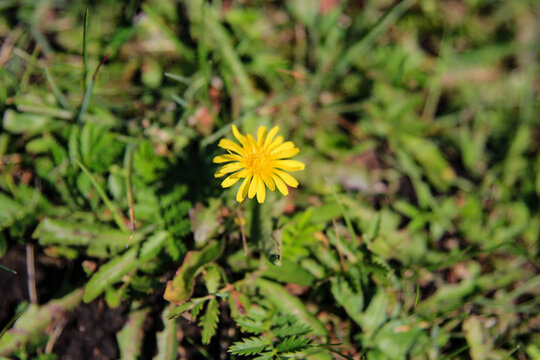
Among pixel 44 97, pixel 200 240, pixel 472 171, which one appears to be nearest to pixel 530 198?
pixel 472 171

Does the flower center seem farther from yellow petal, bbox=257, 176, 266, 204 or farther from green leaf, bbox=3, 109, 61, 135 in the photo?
green leaf, bbox=3, 109, 61, 135

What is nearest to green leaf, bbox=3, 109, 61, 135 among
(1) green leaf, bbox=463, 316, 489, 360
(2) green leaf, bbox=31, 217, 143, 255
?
(2) green leaf, bbox=31, 217, 143, 255

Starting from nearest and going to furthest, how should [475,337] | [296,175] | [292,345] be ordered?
[292,345], [475,337], [296,175]

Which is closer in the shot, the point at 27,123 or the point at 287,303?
the point at 287,303

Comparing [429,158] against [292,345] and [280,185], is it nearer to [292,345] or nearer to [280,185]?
[280,185]

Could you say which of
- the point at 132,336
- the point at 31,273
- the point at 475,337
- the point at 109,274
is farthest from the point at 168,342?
the point at 475,337

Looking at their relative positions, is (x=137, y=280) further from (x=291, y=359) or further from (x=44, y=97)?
(x=44, y=97)

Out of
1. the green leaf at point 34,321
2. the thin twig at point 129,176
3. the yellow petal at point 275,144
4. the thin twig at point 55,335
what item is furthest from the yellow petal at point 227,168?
the thin twig at point 55,335
